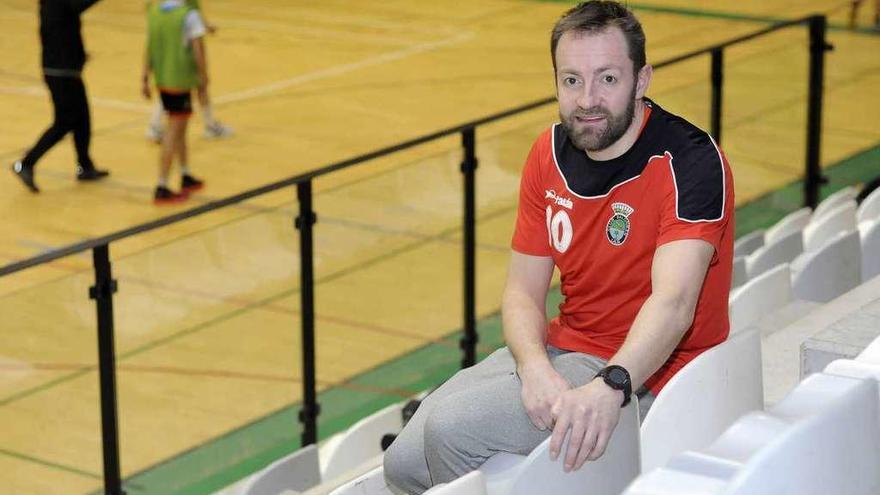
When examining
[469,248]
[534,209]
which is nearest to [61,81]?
[469,248]

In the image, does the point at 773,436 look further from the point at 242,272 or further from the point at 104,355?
the point at 242,272

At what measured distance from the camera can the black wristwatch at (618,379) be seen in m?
2.76

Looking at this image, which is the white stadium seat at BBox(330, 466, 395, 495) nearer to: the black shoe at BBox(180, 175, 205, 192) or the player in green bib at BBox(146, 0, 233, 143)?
the black shoe at BBox(180, 175, 205, 192)

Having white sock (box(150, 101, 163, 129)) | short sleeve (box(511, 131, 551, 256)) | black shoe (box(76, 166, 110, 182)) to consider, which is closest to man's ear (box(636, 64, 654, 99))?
short sleeve (box(511, 131, 551, 256))

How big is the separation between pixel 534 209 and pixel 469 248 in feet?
9.41

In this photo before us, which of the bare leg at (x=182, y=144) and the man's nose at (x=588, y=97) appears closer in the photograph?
the man's nose at (x=588, y=97)

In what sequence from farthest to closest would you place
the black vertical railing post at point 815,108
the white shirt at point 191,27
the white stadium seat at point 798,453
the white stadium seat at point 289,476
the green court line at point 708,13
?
1. the green court line at point 708,13
2. the white shirt at point 191,27
3. the black vertical railing post at point 815,108
4. the white stadium seat at point 289,476
5. the white stadium seat at point 798,453

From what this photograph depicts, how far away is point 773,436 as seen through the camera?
6.84 ft

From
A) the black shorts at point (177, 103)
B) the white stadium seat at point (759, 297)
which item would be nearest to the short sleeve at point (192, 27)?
the black shorts at point (177, 103)

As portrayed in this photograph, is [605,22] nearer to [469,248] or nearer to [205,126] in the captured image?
[469,248]

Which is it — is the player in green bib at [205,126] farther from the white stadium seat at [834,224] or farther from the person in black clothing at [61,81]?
the white stadium seat at [834,224]

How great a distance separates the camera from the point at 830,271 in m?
4.97

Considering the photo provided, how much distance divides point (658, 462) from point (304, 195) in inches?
104

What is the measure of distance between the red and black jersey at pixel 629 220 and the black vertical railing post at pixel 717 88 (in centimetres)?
410
